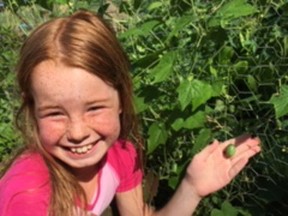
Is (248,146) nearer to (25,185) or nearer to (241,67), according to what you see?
(241,67)

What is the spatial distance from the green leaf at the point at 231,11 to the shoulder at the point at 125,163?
17.5 inches

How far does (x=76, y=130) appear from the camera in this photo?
1.74m

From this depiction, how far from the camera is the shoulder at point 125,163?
2123mm

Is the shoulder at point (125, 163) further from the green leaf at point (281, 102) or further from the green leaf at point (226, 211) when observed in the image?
the green leaf at point (281, 102)

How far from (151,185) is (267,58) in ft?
1.85

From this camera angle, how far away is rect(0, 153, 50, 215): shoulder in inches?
67.1

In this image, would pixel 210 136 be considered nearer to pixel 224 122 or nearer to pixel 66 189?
pixel 224 122

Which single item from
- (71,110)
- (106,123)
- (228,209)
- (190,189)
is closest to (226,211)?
(228,209)

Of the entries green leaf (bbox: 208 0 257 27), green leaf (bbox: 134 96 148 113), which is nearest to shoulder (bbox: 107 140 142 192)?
green leaf (bbox: 134 96 148 113)

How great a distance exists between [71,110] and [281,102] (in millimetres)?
482

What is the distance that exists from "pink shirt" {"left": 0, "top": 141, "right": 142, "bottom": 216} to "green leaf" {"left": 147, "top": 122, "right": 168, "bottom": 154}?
101 mm

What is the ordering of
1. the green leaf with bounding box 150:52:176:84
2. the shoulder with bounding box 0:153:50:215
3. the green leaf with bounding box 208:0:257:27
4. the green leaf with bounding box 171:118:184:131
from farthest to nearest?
the green leaf with bounding box 171:118:184:131, the green leaf with bounding box 150:52:176:84, the green leaf with bounding box 208:0:257:27, the shoulder with bounding box 0:153:50:215

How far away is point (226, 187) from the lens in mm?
2205

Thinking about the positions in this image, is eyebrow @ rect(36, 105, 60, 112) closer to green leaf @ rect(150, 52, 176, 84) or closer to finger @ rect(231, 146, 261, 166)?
green leaf @ rect(150, 52, 176, 84)
